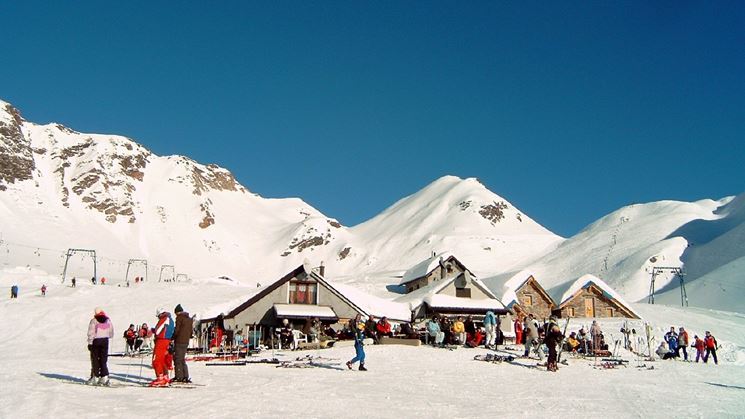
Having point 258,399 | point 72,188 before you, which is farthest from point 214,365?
point 72,188

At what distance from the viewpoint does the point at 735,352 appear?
116ft

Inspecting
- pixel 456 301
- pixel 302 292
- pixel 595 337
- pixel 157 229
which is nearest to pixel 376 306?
pixel 302 292

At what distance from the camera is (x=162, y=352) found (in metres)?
13.4

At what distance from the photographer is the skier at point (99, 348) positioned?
13.1 metres

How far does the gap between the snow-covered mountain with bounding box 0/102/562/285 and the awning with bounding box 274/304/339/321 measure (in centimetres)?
7668

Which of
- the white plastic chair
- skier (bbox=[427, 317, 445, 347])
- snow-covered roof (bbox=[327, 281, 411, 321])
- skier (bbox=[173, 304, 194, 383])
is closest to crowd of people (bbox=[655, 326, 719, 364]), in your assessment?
skier (bbox=[427, 317, 445, 347])

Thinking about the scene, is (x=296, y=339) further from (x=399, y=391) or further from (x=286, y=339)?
(x=399, y=391)

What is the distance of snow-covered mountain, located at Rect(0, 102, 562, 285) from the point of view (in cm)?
12862

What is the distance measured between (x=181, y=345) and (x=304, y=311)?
2132 cm

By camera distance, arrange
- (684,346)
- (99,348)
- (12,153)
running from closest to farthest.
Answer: (99,348) → (684,346) → (12,153)

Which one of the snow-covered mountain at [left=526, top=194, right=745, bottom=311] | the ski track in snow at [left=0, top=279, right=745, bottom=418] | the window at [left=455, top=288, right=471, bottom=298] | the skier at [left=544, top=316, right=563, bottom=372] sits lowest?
the ski track in snow at [left=0, top=279, right=745, bottom=418]

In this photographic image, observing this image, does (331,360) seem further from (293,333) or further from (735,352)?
(735,352)

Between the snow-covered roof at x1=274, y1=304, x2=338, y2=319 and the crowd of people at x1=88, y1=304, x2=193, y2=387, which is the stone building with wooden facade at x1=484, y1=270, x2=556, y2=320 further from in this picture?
the crowd of people at x1=88, y1=304, x2=193, y2=387

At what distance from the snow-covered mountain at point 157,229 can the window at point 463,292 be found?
70008mm
